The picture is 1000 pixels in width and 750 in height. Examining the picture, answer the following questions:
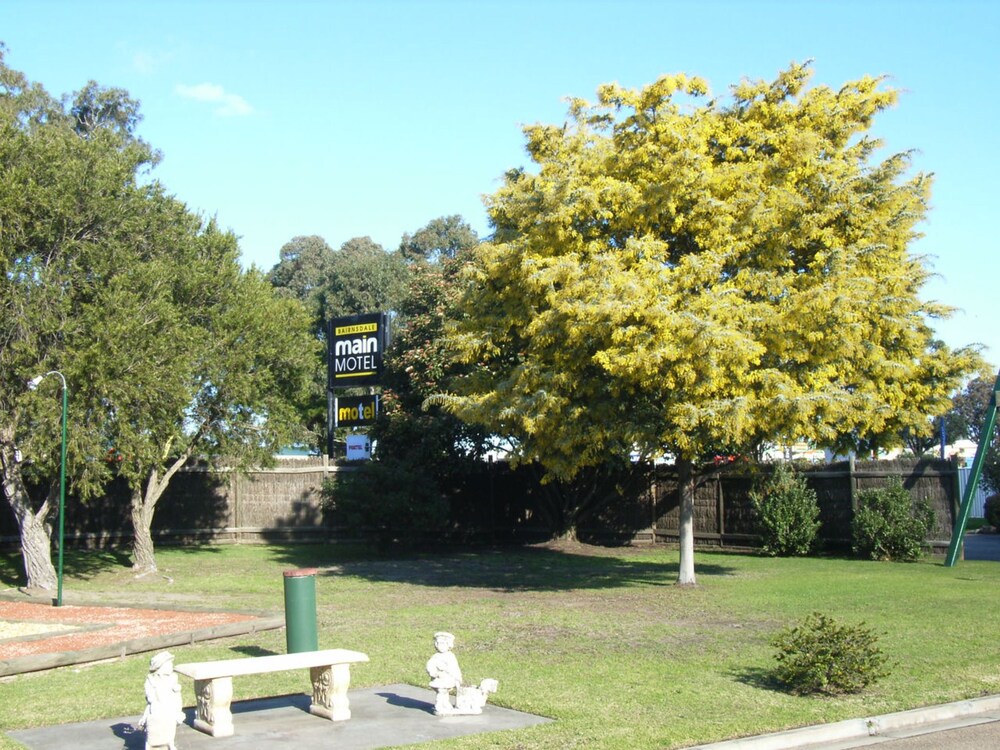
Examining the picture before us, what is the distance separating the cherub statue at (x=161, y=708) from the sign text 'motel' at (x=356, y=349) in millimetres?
19195

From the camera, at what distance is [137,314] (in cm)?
1903

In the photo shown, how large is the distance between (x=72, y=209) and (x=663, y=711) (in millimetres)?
14566

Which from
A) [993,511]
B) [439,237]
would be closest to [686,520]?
[993,511]

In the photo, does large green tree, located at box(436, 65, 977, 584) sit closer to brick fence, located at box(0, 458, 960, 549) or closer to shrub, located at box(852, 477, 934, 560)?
shrub, located at box(852, 477, 934, 560)

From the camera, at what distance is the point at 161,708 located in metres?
7.62

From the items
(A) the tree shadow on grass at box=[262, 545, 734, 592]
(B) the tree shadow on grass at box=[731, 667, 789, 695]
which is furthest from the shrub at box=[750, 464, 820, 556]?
(B) the tree shadow on grass at box=[731, 667, 789, 695]

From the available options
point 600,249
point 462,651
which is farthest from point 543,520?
point 462,651

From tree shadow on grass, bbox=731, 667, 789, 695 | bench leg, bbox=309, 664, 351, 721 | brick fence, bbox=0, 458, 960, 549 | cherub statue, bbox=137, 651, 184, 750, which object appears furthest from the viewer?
brick fence, bbox=0, 458, 960, 549

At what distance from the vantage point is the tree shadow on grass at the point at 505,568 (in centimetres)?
1977

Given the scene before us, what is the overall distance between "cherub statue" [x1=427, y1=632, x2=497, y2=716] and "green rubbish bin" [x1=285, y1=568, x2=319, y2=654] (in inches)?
119

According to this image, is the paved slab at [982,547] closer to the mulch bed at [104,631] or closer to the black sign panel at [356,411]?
the black sign panel at [356,411]

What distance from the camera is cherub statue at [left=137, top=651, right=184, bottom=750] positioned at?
24.9 feet

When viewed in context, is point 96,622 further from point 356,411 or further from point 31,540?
point 356,411

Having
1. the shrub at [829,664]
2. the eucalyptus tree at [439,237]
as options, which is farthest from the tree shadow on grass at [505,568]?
the eucalyptus tree at [439,237]
